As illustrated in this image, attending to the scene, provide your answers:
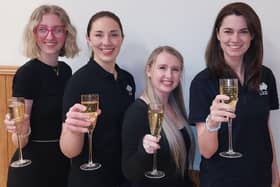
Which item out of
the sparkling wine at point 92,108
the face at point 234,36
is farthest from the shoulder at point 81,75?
the face at point 234,36

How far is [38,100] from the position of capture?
73.9 inches

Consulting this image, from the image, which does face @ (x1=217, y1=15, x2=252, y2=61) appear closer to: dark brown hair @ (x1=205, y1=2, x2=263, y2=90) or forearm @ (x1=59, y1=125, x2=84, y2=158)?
Answer: dark brown hair @ (x1=205, y1=2, x2=263, y2=90)

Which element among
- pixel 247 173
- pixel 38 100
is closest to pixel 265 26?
pixel 247 173

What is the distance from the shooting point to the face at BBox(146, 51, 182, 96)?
1732 mm

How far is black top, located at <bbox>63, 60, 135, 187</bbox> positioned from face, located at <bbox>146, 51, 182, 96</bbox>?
193 mm

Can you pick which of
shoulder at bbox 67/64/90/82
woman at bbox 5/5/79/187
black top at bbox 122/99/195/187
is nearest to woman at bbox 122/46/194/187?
black top at bbox 122/99/195/187

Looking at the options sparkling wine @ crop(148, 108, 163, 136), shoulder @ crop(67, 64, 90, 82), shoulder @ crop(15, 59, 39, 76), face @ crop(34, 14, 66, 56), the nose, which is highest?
face @ crop(34, 14, 66, 56)

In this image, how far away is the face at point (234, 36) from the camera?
1.57m

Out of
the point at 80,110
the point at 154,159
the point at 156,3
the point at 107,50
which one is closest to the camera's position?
the point at 80,110

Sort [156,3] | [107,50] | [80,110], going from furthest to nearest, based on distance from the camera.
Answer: [156,3] → [107,50] → [80,110]

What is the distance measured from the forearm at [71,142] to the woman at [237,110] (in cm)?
51

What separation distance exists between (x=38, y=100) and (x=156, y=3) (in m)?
0.85

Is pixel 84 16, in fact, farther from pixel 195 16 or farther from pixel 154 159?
pixel 154 159

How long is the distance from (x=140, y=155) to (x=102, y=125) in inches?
10.5
